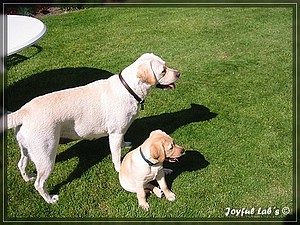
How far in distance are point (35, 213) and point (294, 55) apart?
5.84 m

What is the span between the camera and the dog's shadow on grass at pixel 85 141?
4.62 m

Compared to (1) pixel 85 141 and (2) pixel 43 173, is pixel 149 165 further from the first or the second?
(1) pixel 85 141

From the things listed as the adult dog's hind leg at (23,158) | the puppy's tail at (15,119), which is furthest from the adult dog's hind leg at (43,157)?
the puppy's tail at (15,119)

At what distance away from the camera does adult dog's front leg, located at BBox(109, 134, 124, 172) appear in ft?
13.9

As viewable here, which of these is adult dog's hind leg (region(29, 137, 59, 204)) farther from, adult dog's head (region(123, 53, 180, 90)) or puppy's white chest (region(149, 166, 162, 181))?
adult dog's head (region(123, 53, 180, 90))

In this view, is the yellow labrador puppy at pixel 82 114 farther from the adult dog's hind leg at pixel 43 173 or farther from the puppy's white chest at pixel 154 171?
the puppy's white chest at pixel 154 171

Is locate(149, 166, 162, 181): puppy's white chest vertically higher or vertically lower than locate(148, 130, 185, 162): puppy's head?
lower

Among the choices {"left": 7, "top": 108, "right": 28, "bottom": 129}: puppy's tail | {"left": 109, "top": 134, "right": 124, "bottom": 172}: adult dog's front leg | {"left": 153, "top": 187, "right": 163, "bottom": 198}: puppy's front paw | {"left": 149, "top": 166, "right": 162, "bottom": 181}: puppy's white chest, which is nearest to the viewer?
{"left": 7, "top": 108, "right": 28, "bottom": 129}: puppy's tail

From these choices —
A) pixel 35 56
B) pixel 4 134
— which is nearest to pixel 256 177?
pixel 4 134

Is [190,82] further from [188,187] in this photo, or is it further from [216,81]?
[188,187]

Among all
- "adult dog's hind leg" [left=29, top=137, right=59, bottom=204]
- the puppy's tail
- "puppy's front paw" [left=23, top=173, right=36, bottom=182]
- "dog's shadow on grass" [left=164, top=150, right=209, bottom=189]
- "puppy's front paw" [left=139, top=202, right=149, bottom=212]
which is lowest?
"puppy's front paw" [left=139, top=202, right=149, bottom=212]

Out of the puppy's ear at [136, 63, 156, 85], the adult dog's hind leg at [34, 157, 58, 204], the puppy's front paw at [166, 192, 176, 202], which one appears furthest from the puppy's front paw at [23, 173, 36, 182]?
the puppy's ear at [136, 63, 156, 85]

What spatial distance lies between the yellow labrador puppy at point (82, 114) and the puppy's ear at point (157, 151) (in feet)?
2.39

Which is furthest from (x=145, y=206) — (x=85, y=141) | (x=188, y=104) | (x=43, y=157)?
(x=188, y=104)
